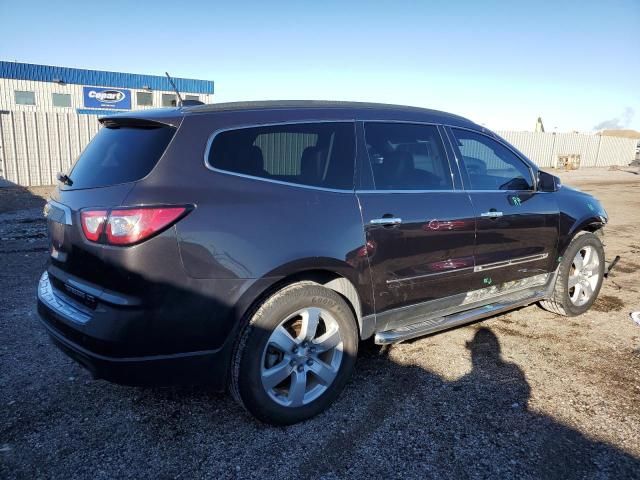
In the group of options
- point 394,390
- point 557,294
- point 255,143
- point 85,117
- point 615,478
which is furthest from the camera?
point 85,117

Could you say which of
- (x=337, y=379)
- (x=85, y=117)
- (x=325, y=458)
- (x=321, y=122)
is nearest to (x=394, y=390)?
(x=337, y=379)

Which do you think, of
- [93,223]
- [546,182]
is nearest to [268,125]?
[93,223]

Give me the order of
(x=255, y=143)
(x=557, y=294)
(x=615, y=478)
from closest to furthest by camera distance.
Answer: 1. (x=615, y=478)
2. (x=255, y=143)
3. (x=557, y=294)

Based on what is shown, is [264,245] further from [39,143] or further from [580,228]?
[39,143]

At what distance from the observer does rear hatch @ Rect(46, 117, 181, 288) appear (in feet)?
7.92

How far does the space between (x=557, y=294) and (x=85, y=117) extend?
15.3 metres

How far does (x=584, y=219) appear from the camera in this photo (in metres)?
4.49

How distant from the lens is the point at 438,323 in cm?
343

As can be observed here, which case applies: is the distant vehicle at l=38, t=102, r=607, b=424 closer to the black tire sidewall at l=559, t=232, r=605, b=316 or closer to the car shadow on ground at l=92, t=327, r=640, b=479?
the car shadow on ground at l=92, t=327, r=640, b=479

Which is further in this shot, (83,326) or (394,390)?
(394,390)

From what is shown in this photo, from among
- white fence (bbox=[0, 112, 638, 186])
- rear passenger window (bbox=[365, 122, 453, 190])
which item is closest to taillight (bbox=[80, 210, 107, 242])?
rear passenger window (bbox=[365, 122, 453, 190])

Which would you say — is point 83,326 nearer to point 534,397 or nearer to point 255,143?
point 255,143

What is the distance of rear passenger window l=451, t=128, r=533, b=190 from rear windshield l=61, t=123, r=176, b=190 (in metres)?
2.28

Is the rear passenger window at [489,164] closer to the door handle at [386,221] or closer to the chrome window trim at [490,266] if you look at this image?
the chrome window trim at [490,266]
